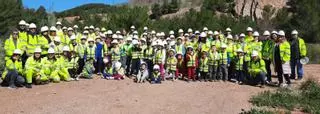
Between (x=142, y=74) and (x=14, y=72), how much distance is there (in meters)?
4.29

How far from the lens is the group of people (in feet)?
58.6

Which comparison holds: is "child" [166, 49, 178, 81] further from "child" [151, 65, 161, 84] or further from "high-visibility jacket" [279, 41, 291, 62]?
"high-visibility jacket" [279, 41, 291, 62]

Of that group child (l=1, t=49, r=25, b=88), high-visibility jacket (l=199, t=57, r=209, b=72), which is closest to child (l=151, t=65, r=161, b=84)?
high-visibility jacket (l=199, t=57, r=209, b=72)

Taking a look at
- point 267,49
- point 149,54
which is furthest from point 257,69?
point 149,54

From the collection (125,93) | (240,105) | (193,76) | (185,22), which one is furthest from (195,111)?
(185,22)

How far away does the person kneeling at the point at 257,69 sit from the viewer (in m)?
18.2

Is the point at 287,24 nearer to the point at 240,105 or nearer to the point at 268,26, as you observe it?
the point at 268,26

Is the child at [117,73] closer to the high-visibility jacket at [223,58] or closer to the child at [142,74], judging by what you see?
the child at [142,74]

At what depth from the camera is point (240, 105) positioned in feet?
49.8

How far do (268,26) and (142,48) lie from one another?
22.0m

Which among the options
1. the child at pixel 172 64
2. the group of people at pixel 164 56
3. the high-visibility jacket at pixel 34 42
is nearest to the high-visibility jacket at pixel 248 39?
the group of people at pixel 164 56

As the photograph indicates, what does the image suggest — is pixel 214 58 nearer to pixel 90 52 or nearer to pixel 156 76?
pixel 156 76

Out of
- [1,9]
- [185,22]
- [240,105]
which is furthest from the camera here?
[1,9]

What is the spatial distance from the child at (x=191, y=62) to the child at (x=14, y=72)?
222 inches
